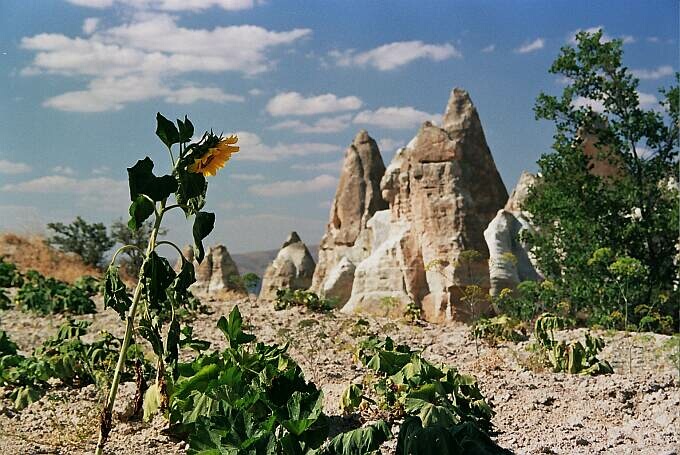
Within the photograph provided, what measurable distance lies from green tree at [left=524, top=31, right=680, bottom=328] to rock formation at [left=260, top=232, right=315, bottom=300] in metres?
11.7

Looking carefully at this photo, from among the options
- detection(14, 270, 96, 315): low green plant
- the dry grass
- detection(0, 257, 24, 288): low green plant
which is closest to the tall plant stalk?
detection(14, 270, 96, 315): low green plant

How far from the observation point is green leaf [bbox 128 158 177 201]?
9.25ft

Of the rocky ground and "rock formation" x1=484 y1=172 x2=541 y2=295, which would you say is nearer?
the rocky ground

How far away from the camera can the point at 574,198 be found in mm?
9852

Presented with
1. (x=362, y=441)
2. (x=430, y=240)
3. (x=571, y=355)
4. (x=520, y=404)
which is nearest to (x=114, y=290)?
(x=362, y=441)

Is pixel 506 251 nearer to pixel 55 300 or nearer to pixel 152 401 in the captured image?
pixel 55 300

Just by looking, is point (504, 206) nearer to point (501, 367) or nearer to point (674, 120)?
point (674, 120)

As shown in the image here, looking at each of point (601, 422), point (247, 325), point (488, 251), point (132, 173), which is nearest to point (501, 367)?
point (601, 422)

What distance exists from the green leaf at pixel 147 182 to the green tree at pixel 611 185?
24.3ft

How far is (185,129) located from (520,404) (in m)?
2.51

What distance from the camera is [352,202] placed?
20578mm

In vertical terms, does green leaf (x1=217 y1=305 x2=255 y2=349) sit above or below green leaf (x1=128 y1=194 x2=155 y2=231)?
below

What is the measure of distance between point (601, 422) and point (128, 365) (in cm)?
264

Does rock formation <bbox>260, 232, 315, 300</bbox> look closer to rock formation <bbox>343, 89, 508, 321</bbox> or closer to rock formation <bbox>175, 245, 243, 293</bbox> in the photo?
rock formation <bbox>175, 245, 243, 293</bbox>
